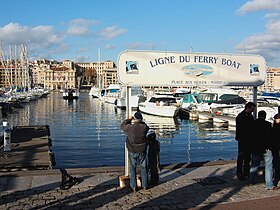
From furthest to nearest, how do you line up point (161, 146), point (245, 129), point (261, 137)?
point (161, 146) → point (245, 129) → point (261, 137)

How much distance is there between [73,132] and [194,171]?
22.5 m

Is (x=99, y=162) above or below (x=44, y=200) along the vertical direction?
below

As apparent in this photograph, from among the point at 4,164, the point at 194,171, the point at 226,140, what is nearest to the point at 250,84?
the point at 194,171

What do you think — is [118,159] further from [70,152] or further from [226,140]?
[226,140]

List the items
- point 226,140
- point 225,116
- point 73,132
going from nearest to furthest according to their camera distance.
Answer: point 226,140 < point 73,132 < point 225,116

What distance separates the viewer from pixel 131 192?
8711mm

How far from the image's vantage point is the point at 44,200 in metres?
7.99

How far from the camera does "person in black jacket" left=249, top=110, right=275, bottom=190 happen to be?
8984 millimetres

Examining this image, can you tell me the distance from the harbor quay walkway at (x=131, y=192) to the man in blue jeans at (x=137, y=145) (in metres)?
0.32

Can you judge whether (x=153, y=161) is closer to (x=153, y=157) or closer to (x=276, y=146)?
(x=153, y=157)

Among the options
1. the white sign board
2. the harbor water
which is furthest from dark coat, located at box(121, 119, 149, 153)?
the harbor water

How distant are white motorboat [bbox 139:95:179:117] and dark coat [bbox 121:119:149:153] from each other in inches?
1423

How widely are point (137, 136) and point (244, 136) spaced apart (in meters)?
2.82

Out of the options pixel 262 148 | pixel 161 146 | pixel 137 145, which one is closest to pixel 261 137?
pixel 262 148
